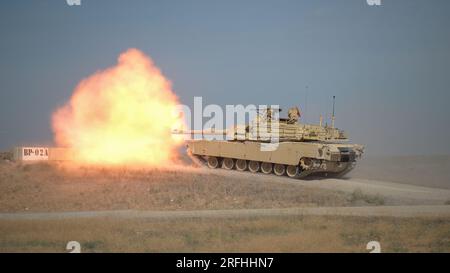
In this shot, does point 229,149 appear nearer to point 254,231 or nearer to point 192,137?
point 192,137

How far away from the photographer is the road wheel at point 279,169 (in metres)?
30.1

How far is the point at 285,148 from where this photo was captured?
29.2 metres

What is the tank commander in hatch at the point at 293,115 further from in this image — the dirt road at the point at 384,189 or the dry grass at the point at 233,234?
the dry grass at the point at 233,234

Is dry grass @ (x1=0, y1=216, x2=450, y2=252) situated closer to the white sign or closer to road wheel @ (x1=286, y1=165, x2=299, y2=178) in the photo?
road wheel @ (x1=286, y1=165, x2=299, y2=178)

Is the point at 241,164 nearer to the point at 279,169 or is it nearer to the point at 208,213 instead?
the point at 279,169

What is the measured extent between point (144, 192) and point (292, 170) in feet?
35.0

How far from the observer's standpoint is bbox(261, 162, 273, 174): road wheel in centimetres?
A: 3081

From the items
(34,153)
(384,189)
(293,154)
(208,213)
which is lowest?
(384,189)

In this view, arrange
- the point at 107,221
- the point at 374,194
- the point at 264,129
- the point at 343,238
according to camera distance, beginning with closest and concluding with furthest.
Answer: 1. the point at 343,238
2. the point at 107,221
3. the point at 374,194
4. the point at 264,129

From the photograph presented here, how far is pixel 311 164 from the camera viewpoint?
1101 inches

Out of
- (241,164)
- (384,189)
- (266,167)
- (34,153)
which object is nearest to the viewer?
(384,189)

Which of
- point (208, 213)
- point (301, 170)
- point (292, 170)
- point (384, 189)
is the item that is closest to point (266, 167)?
point (292, 170)
